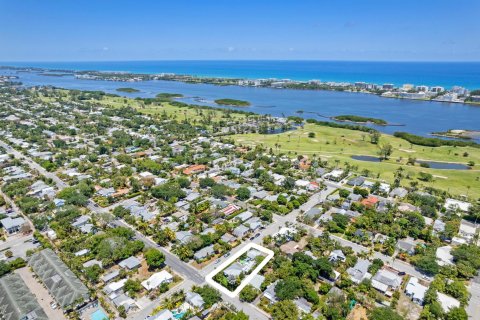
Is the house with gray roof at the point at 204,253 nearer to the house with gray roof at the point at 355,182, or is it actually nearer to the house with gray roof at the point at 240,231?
the house with gray roof at the point at 240,231

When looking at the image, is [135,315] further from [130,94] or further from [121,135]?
[130,94]

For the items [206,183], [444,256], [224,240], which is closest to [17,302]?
[224,240]

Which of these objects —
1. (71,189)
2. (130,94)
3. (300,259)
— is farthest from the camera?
(130,94)

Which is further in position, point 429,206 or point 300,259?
point 429,206

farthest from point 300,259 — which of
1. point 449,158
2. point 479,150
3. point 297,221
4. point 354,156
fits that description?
point 479,150

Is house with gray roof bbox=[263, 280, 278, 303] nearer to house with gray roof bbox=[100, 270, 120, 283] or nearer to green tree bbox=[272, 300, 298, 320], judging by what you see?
green tree bbox=[272, 300, 298, 320]

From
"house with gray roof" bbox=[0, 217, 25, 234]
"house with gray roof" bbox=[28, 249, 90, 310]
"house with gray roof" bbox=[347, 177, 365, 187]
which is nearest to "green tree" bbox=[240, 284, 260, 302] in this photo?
"house with gray roof" bbox=[28, 249, 90, 310]

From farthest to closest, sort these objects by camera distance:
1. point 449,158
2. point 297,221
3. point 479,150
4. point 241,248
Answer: point 479,150 → point 449,158 → point 297,221 → point 241,248
